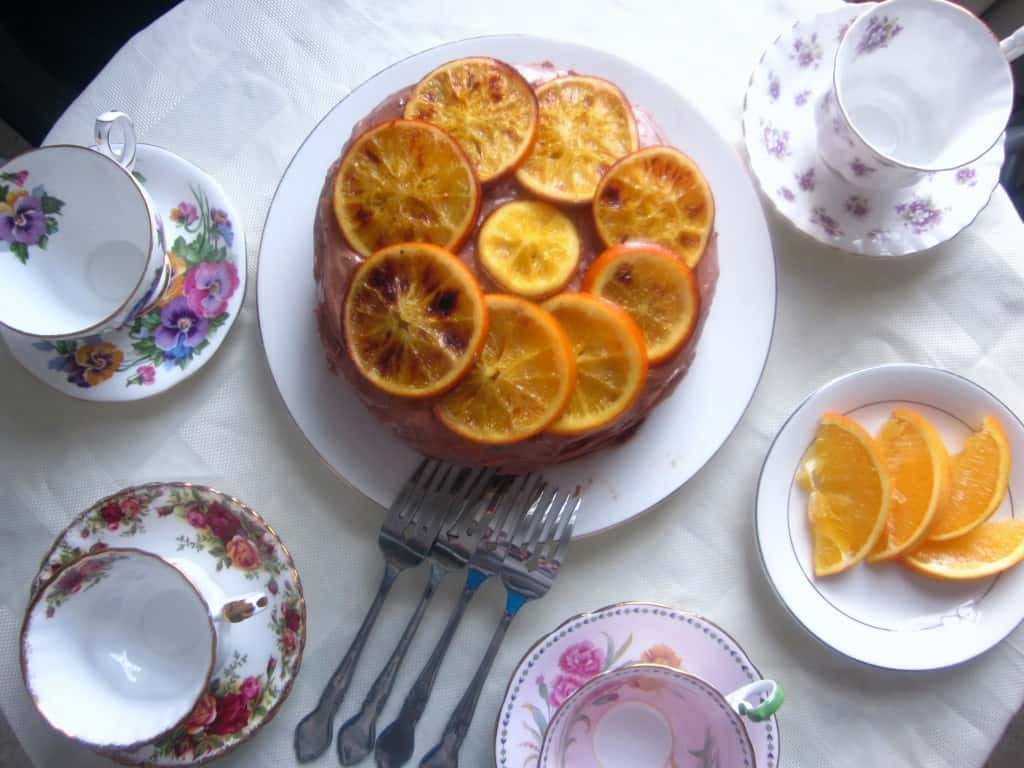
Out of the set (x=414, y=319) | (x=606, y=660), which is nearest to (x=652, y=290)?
(x=414, y=319)

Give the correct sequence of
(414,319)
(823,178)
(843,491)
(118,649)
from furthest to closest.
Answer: (823,178) → (843,491) → (118,649) → (414,319)

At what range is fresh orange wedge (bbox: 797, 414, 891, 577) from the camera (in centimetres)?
149

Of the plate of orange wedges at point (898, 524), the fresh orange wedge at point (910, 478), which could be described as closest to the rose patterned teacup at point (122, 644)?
the plate of orange wedges at point (898, 524)

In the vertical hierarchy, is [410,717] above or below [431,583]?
below

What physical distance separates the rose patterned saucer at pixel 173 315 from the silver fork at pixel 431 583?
544mm

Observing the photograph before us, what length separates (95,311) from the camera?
1.54 m

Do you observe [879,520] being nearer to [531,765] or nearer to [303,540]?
[531,765]

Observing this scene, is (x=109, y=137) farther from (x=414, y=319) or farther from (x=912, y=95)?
(x=912, y=95)

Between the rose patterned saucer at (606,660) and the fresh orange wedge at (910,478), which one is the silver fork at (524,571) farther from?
the fresh orange wedge at (910,478)

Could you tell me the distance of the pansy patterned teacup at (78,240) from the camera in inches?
58.0

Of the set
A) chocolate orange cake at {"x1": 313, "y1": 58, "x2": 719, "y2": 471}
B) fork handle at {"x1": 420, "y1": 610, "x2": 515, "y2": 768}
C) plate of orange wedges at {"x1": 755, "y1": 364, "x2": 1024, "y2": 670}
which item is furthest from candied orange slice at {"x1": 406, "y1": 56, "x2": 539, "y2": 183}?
fork handle at {"x1": 420, "y1": 610, "x2": 515, "y2": 768}

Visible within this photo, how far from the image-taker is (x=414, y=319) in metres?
1.31

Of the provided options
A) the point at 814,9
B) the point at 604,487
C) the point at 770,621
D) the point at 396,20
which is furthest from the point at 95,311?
the point at 814,9

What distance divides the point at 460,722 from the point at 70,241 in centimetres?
110
